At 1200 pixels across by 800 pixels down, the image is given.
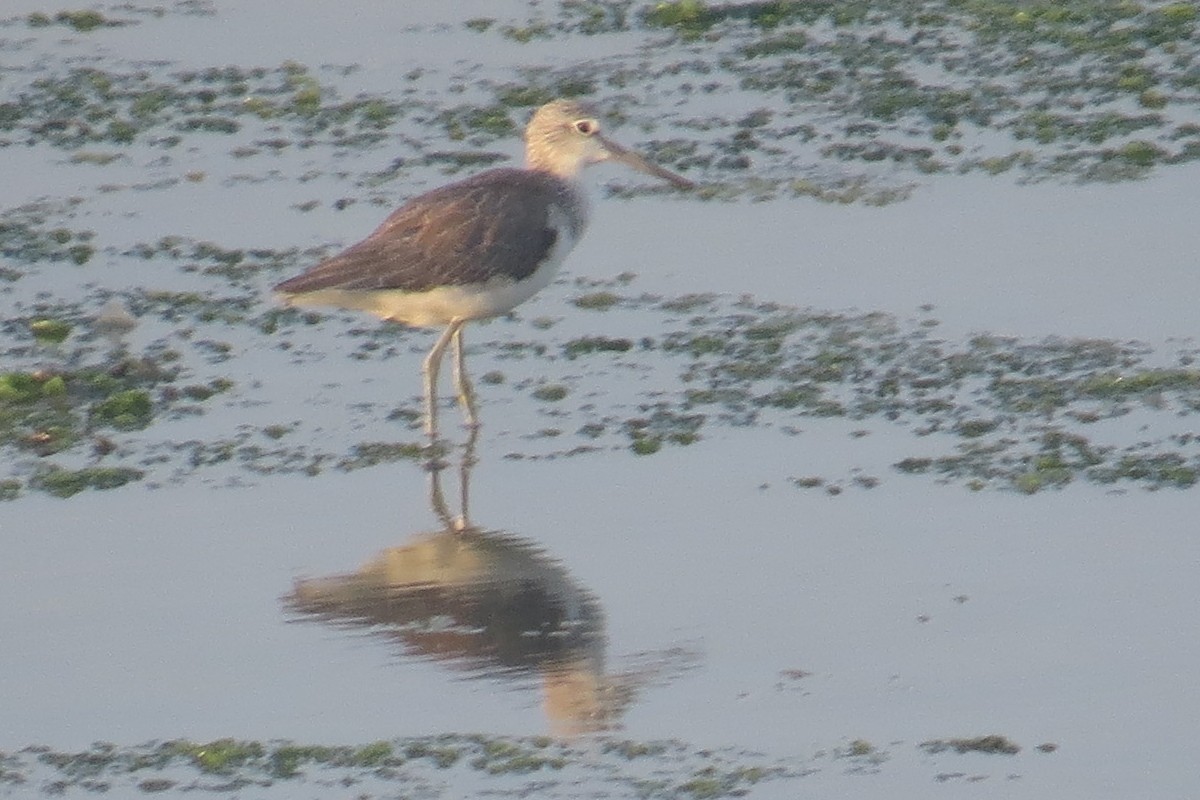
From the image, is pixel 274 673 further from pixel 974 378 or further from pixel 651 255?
pixel 651 255

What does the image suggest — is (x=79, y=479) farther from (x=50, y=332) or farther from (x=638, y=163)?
(x=638, y=163)

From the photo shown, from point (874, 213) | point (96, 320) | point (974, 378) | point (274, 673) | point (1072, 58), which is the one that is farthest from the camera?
point (1072, 58)

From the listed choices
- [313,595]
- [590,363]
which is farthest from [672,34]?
[313,595]

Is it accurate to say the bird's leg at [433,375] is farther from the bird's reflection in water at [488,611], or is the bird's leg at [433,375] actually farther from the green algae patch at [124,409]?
the green algae patch at [124,409]

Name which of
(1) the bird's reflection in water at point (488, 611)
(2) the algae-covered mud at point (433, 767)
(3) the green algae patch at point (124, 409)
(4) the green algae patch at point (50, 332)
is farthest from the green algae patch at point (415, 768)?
(4) the green algae patch at point (50, 332)

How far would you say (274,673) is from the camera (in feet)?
24.7

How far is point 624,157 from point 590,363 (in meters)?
1.30

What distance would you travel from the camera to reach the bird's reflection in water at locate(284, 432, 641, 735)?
7348mm

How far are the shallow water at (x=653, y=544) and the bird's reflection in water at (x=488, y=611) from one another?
0.02 metres

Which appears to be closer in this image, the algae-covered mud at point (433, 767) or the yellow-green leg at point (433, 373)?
the algae-covered mud at point (433, 767)

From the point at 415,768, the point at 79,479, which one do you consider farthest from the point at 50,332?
the point at 415,768

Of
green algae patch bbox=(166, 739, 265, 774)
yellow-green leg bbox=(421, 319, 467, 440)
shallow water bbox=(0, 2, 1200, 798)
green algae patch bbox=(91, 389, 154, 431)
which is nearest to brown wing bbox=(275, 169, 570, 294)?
yellow-green leg bbox=(421, 319, 467, 440)

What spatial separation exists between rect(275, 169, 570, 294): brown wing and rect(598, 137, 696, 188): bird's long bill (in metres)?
0.76

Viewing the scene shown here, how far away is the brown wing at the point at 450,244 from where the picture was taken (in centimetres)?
1004
